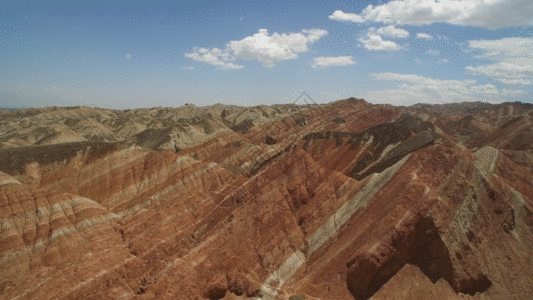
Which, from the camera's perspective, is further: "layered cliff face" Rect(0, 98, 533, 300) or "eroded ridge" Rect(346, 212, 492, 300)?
"layered cliff face" Rect(0, 98, 533, 300)

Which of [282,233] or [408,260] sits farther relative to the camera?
[282,233]

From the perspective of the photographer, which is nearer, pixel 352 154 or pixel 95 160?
pixel 95 160

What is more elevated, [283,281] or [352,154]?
[352,154]

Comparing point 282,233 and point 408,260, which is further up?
point 282,233

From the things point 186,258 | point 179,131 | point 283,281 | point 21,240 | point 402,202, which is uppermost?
point 179,131

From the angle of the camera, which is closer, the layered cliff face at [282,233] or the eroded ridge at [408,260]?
the eroded ridge at [408,260]

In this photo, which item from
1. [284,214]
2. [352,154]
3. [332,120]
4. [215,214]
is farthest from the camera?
[332,120]

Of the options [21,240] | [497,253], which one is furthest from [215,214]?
[497,253]

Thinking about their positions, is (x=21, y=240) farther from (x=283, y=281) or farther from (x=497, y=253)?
(x=497, y=253)
